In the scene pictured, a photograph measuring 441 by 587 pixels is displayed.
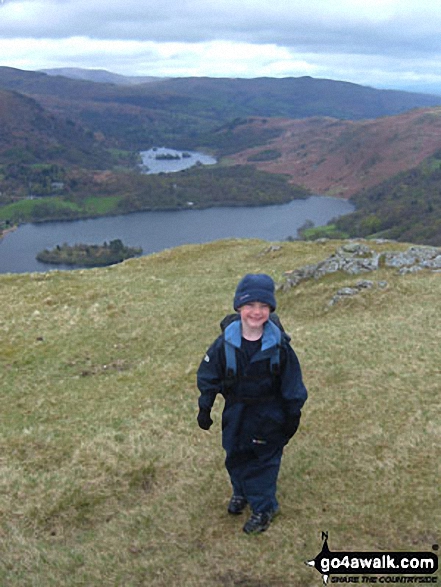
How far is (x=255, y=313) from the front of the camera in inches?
307

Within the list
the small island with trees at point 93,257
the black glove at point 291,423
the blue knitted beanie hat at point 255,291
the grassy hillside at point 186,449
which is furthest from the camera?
the small island with trees at point 93,257

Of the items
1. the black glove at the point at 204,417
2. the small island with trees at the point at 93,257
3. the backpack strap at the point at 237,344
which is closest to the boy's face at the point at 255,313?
the backpack strap at the point at 237,344

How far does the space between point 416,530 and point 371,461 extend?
273cm

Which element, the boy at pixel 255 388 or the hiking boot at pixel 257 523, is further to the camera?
the hiking boot at pixel 257 523

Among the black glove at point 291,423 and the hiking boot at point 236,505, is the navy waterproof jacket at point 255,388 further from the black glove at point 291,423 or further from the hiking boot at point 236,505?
the hiking boot at point 236,505

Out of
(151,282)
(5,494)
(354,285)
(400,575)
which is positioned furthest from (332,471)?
(151,282)

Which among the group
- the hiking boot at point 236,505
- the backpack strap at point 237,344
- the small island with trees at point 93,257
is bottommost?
the small island with trees at point 93,257

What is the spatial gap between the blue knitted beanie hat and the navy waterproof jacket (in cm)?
50

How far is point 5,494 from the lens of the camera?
456 inches

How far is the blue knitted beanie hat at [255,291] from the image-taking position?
7727 mm

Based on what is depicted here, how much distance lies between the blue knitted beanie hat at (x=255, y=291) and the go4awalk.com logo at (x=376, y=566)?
402cm

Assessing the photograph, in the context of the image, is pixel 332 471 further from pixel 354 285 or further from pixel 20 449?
pixel 354 285

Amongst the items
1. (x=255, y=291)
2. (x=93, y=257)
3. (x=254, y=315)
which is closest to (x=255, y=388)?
(x=254, y=315)

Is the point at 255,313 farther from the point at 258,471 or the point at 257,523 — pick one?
the point at 257,523
